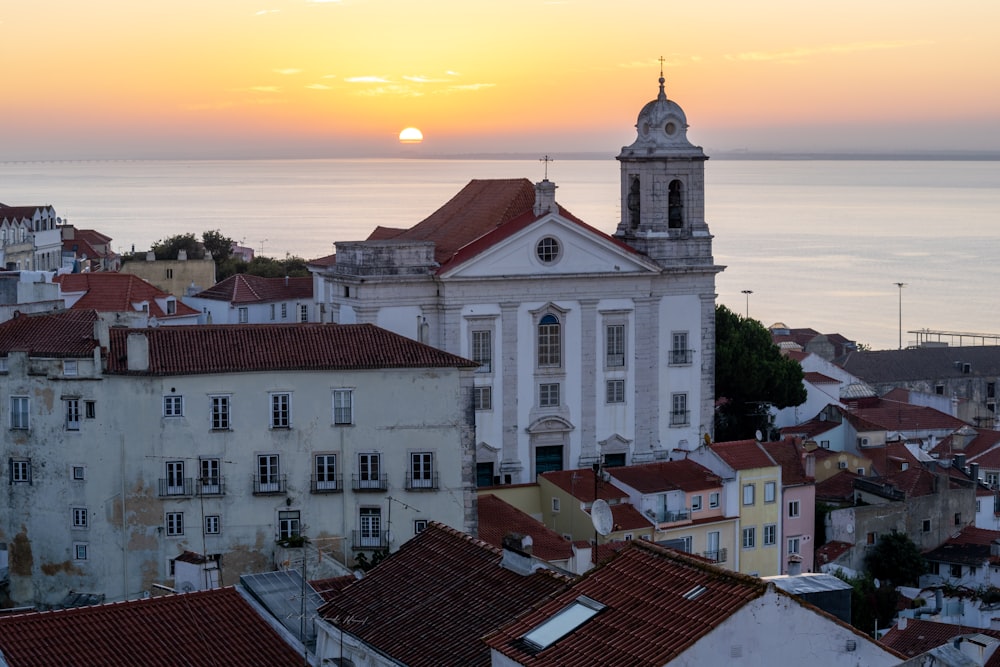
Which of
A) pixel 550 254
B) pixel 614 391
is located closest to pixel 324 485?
pixel 550 254

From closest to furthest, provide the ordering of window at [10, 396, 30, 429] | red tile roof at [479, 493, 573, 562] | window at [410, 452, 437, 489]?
window at [10, 396, 30, 429] < window at [410, 452, 437, 489] < red tile roof at [479, 493, 573, 562]

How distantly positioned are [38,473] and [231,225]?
164747mm

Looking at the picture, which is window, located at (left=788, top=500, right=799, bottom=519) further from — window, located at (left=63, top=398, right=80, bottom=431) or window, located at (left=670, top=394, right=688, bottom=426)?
window, located at (left=63, top=398, right=80, bottom=431)

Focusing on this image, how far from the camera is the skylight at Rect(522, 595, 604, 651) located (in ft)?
52.1

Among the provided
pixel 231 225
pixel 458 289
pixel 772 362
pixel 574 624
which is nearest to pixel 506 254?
pixel 458 289

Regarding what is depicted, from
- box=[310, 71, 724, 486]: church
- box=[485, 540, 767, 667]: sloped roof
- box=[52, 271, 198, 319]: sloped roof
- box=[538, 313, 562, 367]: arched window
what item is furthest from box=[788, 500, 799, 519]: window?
box=[485, 540, 767, 667]: sloped roof

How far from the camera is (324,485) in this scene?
32969 mm

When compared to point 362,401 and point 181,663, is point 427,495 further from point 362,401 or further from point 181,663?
point 181,663

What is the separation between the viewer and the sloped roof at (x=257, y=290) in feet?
195

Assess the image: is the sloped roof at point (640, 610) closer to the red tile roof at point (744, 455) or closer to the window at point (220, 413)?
the window at point (220, 413)

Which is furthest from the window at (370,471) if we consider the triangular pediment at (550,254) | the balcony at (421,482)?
the triangular pediment at (550,254)

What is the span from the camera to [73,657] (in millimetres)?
19078

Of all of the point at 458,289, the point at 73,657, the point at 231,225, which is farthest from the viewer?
the point at 231,225

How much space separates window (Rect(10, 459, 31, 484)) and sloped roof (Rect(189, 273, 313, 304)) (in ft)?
87.7
